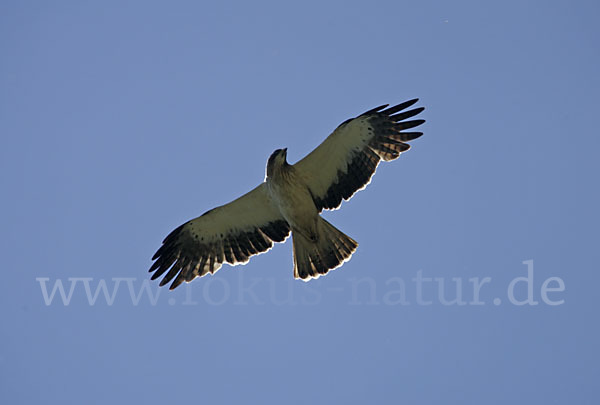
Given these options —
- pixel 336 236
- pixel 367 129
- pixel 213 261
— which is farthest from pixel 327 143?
pixel 213 261

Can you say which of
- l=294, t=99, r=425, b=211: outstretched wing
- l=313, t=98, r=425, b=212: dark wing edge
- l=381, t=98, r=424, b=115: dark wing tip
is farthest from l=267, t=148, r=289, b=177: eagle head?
l=381, t=98, r=424, b=115: dark wing tip

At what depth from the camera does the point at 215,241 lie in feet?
34.6

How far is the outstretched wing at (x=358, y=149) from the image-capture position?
388 inches

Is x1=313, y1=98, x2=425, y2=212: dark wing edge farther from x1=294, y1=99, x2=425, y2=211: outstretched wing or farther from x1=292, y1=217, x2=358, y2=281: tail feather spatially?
x1=292, y1=217, x2=358, y2=281: tail feather

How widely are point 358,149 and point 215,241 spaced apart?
2150 mm

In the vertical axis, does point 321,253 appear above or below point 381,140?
below

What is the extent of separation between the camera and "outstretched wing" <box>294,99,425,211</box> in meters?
9.87

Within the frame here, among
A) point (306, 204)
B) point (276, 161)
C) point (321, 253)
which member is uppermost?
point (276, 161)

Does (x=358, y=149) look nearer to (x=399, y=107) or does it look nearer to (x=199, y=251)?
(x=399, y=107)

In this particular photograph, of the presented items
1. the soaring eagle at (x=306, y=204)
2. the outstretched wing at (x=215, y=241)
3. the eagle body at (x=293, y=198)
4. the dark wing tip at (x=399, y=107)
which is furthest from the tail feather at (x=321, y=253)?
the dark wing tip at (x=399, y=107)

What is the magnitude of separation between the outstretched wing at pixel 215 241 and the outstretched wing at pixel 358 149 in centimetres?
79

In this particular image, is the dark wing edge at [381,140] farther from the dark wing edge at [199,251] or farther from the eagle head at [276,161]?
the dark wing edge at [199,251]

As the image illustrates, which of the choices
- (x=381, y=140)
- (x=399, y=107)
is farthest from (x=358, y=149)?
(x=399, y=107)

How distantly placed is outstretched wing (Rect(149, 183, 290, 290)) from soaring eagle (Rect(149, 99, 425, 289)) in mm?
12
